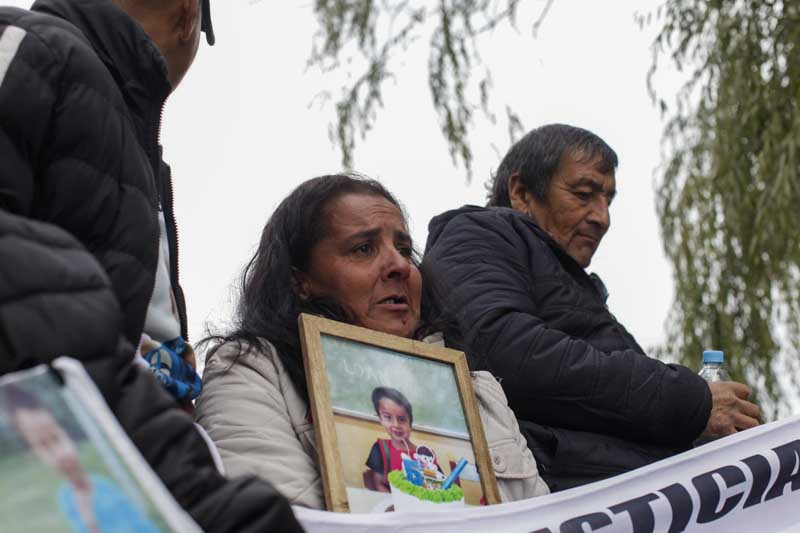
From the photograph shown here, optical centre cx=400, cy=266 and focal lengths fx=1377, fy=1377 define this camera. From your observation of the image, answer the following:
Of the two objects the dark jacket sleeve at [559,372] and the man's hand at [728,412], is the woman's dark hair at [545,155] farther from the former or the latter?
the man's hand at [728,412]

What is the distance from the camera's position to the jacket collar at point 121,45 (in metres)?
2.13

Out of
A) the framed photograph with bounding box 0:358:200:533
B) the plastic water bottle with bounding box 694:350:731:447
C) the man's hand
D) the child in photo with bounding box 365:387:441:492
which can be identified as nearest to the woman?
the child in photo with bounding box 365:387:441:492

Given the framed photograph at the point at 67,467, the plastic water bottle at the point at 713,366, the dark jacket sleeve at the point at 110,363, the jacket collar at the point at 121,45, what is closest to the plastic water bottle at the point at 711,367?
the plastic water bottle at the point at 713,366

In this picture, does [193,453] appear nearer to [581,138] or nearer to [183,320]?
[183,320]

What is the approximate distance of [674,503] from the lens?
260 centimetres

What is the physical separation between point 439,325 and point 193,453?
175 cm

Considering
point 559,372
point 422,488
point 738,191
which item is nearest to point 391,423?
point 422,488

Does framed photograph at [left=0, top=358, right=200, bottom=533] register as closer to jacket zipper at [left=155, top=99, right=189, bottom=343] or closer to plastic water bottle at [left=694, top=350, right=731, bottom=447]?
jacket zipper at [left=155, top=99, right=189, bottom=343]

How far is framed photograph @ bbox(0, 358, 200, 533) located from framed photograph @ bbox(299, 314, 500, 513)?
1.21 meters

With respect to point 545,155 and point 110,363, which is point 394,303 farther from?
point 110,363

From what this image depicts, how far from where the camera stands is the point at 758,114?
6.05 meters

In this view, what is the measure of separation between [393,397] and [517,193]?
1509mm

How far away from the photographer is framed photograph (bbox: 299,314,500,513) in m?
2.35

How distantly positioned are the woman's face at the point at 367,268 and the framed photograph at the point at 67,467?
180 centimetres
